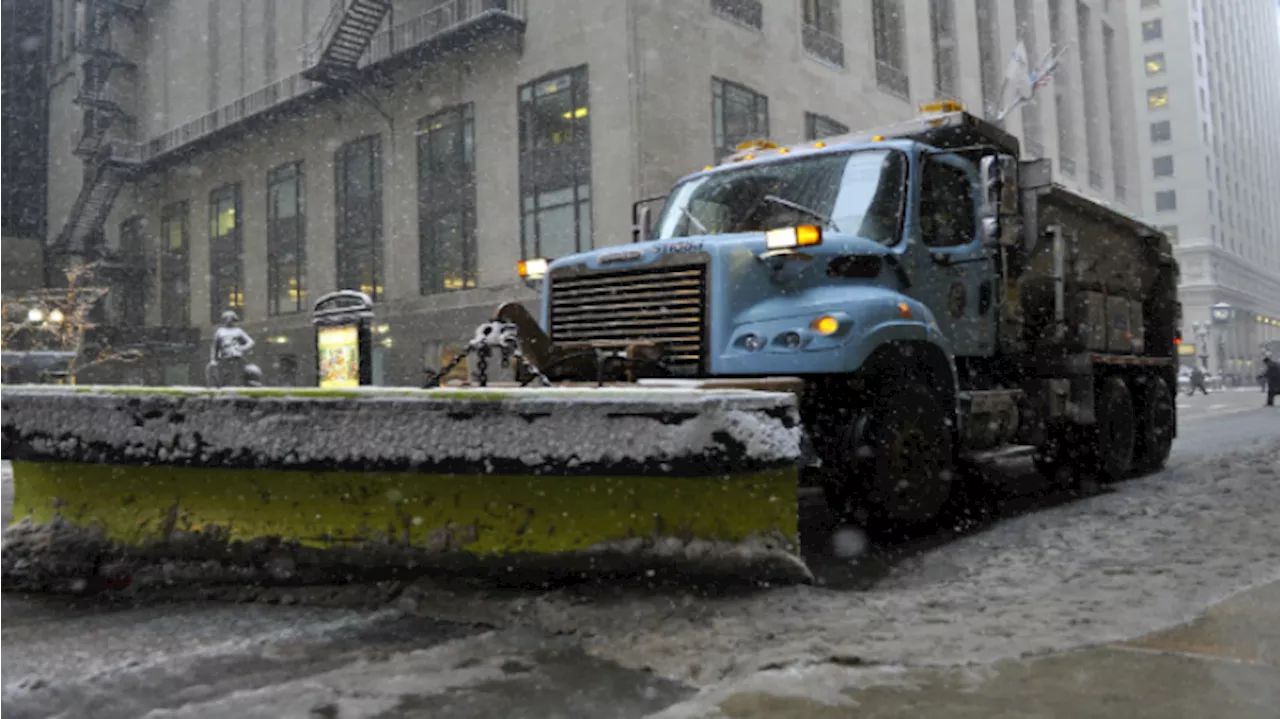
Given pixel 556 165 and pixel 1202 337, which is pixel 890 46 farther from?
pixel 1202 337

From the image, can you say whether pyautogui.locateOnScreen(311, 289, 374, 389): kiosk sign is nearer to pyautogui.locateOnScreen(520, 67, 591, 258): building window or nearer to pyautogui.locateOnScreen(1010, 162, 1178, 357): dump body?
pyautogui.locateOnScreen(1010, 162, 1178, 357): dump body

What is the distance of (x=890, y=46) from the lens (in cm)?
3241

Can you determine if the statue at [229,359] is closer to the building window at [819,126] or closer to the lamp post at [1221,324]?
the building window at [819,126]

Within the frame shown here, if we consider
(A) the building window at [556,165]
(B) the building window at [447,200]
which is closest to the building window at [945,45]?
(A) the building window at [556,165]

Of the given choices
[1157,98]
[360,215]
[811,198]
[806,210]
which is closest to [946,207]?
[811,198]

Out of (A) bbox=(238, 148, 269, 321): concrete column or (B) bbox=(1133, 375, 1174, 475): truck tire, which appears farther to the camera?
(A) bbox=(238, 148, 269, 321): concrete column

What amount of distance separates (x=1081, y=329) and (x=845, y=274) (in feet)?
11.3

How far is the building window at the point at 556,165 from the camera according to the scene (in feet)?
78.1

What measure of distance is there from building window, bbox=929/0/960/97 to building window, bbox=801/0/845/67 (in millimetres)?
7147

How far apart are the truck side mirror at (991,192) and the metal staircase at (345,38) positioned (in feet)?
76.9

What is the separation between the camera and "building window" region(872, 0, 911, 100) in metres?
31.7

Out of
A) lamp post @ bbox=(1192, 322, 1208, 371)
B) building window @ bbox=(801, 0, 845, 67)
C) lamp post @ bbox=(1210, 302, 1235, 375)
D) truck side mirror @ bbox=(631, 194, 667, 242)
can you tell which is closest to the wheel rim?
truck side mirror @ bbox=(631, 194, 667, 242)

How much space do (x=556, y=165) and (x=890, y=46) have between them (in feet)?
47.0

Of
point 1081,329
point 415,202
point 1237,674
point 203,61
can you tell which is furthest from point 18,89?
point 1237,674
